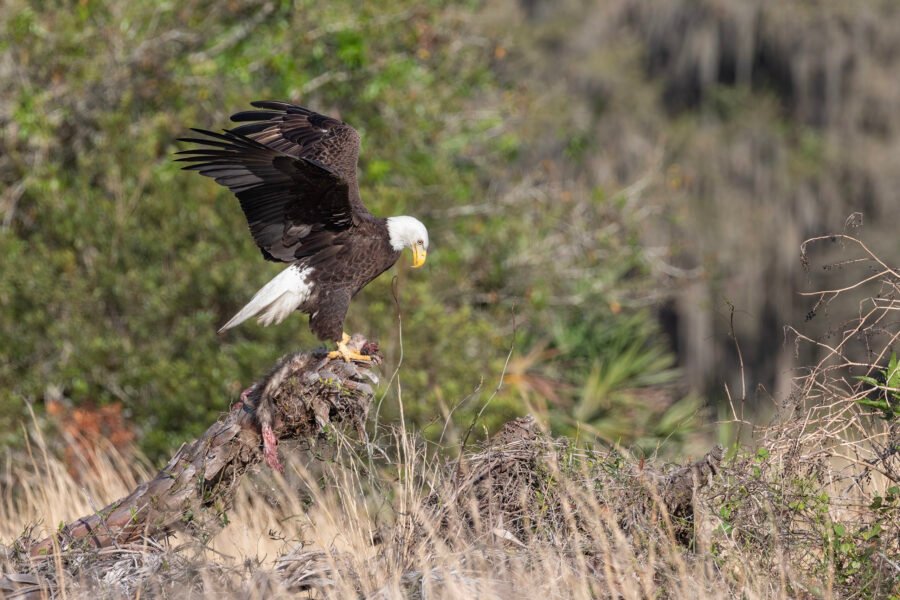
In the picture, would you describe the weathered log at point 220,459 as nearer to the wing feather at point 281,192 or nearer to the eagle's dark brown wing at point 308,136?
the wing feather at point 281,192

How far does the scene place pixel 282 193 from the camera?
521 centimetres

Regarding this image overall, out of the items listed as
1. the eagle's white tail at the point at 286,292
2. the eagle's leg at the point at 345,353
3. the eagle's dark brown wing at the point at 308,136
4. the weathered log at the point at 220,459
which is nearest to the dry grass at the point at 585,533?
the weathered log at the point at 220,459

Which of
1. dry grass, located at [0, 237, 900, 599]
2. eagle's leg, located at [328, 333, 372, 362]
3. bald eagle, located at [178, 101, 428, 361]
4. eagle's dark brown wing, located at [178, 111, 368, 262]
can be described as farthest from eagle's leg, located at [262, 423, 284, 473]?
eagle's dark brown wing, located at [178, 111, 368, 262]

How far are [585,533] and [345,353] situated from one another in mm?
1346

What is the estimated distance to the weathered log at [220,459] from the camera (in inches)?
158

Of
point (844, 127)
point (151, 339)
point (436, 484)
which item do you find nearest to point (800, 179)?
point (844, 127)

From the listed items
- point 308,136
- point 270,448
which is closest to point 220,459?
point 270,448

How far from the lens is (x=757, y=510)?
149 inches

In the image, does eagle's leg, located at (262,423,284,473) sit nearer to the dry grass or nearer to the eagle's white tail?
the dry grass

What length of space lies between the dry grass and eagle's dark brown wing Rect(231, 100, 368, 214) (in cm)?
187

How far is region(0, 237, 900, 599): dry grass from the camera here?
3.56m

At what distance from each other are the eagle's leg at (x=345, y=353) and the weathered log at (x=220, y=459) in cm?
36

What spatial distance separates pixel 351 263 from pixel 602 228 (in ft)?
18.6

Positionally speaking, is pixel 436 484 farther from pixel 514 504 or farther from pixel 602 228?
pixel 602 228
